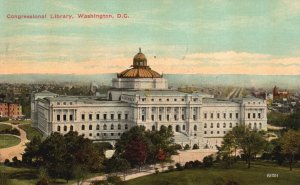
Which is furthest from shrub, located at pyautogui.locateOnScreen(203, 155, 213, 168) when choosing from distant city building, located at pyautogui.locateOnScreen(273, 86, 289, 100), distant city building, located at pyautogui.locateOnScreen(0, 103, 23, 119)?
distant city building, located at pyautogui.locateOnScreen(0, 103, 23, 119)

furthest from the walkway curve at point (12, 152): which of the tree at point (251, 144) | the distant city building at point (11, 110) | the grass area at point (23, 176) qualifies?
the tree at point (251, 144)

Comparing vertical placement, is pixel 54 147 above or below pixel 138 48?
below

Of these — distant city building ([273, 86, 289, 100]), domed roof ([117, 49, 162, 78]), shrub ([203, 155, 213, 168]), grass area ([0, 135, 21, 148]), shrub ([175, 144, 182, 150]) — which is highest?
domed roof ([117, 49, 162, 78])

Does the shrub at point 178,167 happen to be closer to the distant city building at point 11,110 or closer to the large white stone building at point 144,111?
the large white stone building at point 144,111

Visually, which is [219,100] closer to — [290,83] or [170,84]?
[170,84]

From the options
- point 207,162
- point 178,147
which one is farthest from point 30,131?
point 207,162

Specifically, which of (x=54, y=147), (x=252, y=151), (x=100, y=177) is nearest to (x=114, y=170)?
(x=100, y=177)

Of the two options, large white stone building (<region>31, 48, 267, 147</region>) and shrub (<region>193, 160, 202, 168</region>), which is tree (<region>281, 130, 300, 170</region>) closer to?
shrub (<region>193, 160, 202, 168</region>)
